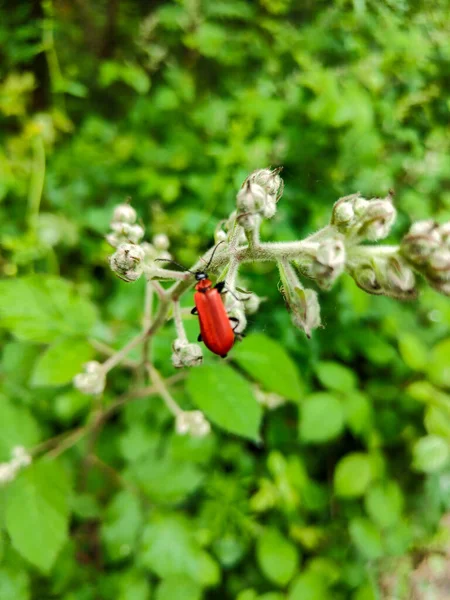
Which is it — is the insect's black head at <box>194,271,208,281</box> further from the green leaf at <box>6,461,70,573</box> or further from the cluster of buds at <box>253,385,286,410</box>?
the green leaf at <box>6,461,70,573</box>

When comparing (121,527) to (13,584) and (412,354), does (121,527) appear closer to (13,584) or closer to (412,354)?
(13,584)

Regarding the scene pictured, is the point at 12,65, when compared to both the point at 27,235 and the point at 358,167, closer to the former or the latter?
the point at 27,235

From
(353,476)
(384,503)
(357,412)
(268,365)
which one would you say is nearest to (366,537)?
(384,503)

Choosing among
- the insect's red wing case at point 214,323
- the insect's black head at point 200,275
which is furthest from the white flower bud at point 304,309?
the insect's black head at point 200,275

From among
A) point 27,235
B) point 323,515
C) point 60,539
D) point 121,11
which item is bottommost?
point 323,515

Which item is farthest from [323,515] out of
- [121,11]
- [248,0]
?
[121,11]

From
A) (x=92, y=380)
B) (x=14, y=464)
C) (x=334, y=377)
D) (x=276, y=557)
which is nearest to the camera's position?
(x=92, y=380)

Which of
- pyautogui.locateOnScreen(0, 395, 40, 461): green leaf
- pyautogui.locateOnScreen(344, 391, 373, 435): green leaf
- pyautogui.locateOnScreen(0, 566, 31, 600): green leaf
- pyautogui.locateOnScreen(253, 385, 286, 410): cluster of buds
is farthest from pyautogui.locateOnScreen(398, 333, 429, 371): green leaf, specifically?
pyautogui.locateOnScreen(0, 566, 31, 600): green leaf
